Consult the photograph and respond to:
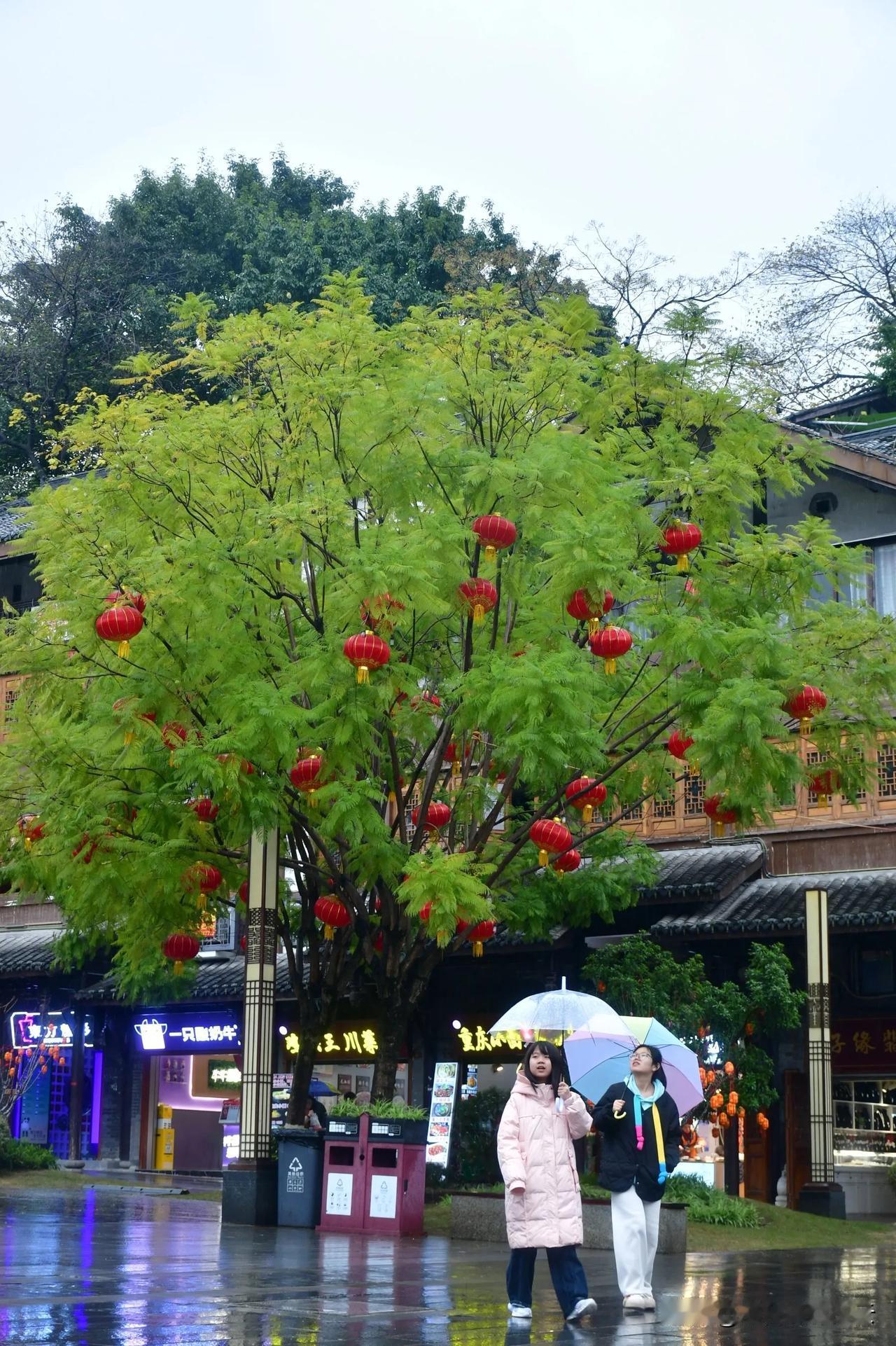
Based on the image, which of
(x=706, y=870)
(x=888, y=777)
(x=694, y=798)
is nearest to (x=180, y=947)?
(x=706, y=870)

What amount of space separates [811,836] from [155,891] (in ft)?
33.5

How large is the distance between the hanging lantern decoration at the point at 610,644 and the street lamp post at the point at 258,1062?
13.3 ft

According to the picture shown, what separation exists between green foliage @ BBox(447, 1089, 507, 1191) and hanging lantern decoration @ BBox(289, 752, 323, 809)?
569 cm

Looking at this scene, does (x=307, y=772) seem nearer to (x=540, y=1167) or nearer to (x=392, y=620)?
(x=392, y=620)

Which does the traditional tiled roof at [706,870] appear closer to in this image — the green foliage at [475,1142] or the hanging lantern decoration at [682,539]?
the green foliage at [475,1142]

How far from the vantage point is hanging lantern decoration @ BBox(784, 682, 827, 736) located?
17.0 meters

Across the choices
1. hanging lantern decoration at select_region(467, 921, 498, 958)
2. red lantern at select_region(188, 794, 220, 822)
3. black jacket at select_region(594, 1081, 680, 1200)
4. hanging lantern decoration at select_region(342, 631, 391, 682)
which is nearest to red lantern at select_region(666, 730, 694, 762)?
hanging lantern decoration at select_region(467, 921, 498, 958)

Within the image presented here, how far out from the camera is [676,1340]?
9156 mm

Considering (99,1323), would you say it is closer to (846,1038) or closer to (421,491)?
(421,491)

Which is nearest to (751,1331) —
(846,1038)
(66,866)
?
(66,866)

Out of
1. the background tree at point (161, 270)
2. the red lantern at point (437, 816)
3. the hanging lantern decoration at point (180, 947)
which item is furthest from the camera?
the background tree at point (161, 270)

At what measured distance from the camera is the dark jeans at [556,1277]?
9.95 metres

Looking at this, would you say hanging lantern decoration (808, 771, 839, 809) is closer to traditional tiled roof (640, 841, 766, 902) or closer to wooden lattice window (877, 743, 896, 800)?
traditional tiled roof (640, 841, 766, 902)

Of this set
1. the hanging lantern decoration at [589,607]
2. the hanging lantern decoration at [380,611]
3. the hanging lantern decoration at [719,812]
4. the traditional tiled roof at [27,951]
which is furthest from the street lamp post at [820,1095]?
the traditional tiled roof at [27,951]
